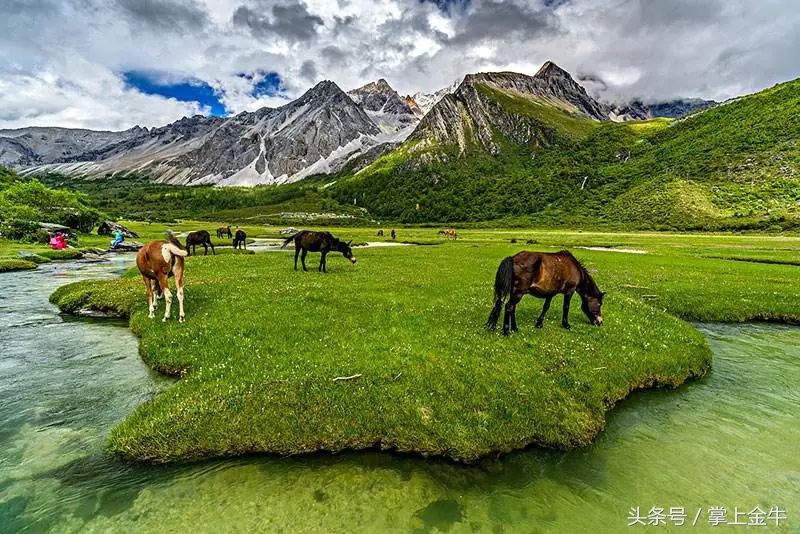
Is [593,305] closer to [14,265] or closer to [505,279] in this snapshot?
[505,279]

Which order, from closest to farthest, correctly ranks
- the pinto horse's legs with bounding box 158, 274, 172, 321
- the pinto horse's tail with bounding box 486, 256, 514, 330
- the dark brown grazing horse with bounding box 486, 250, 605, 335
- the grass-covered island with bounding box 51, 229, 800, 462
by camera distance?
the grass-covered island with bounding box 51, 229, 800, 462 < the pinto horse's tail with bounding box 486, 256, 514, 330 < the dark brown grazing horse with bounding box 486, 250, 605, 335 < the pinto horse's legs with bounding box 158, 274, 172, 321

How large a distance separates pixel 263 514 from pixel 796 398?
17.2 metres

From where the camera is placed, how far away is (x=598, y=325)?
59.3 ft

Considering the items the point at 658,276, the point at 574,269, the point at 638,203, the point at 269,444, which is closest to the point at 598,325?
the point at 574,269

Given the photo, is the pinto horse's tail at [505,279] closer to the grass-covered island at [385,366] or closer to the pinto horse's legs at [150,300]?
the grass-covered island at [385,366]

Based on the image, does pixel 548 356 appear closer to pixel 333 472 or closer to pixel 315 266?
pixel 333 472

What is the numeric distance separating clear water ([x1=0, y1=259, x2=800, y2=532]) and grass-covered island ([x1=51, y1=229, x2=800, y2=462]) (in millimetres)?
542

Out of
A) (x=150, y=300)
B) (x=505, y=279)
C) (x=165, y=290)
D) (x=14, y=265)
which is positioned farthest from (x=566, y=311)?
(x=14, y=265)

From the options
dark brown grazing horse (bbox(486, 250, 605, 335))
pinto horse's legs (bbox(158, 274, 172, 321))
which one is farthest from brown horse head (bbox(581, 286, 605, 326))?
pinto horse's legs (bbox(158, 274, 172, 321))

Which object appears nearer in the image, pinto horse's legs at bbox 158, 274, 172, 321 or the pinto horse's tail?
the pinto horse's tail

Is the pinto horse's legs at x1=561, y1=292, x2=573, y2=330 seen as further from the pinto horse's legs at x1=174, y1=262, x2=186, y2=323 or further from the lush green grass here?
the lush green grass

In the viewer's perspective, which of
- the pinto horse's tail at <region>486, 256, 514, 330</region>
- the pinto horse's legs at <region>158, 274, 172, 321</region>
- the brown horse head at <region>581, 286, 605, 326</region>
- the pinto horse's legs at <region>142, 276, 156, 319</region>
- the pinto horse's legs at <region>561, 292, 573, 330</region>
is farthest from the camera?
the pinto horse's legs at <region>142, 276, 156, 319</region>

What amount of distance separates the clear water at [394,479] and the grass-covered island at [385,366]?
Answer: 54 centimetres

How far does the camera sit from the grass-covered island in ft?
32.9
